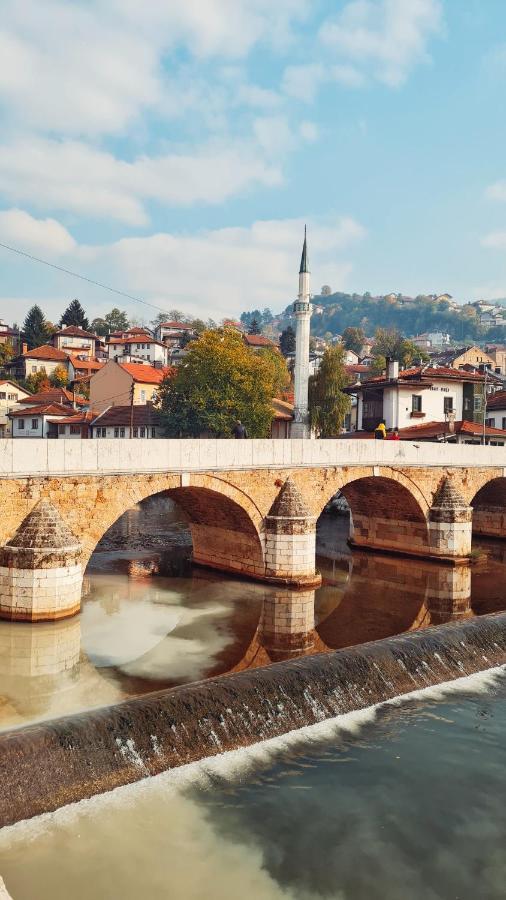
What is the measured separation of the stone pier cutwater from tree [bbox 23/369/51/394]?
5794cm

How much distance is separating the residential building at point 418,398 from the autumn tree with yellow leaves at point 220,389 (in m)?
8.61

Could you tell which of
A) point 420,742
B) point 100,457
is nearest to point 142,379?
point 100,457

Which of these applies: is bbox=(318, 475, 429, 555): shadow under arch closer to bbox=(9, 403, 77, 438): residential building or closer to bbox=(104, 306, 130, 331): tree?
bbox=(9, 403, 77, 438): residential building

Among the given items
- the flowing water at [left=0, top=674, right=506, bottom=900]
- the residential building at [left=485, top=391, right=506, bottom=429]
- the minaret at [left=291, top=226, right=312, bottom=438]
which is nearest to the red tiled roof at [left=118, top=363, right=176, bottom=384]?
the minaret at [left=291, top=226, right=312, bottom=438]

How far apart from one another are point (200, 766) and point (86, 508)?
7.23 m

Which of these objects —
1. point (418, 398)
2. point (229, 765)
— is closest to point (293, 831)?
point (229, 765)

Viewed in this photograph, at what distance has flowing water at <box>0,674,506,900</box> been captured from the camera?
26.4ft

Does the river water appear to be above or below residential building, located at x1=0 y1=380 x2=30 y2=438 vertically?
below

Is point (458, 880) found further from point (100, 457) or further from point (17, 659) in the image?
point (100, 457)

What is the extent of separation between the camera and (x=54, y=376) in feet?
244

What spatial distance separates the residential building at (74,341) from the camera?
Answer: 3374 inches

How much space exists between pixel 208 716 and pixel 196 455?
26.8 feet

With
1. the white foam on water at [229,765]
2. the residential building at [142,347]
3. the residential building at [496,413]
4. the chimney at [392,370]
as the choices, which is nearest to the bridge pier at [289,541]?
the white foam on water at [229,765]

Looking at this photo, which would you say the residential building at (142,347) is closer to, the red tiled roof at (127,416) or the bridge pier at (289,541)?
the red tiled roof at (127,416)
